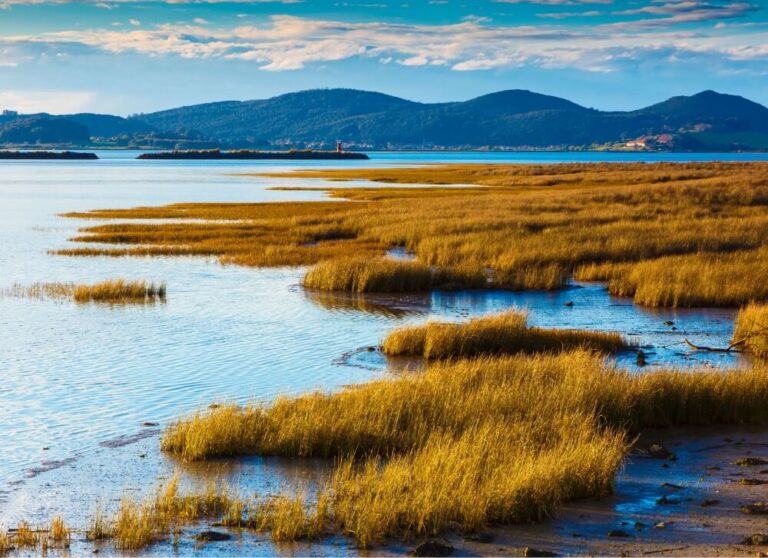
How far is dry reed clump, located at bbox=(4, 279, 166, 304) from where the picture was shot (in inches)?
1240

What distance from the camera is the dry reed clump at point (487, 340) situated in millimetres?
22297

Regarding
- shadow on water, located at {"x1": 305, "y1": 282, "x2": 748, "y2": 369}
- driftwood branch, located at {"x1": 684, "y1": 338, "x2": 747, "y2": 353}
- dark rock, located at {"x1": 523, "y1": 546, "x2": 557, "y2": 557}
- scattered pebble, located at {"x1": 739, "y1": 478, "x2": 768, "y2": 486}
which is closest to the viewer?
dark rock, located at {"x1": 523, "y1": 546, "x2": 557, "y2": 557}

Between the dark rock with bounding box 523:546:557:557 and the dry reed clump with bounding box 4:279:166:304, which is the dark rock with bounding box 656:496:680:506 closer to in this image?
the dark rock with bounding box 523:546:557:557

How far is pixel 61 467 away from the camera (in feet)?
47.1

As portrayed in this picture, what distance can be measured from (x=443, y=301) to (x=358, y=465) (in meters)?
18.1

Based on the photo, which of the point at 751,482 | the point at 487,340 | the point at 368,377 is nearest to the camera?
the point at 751,482

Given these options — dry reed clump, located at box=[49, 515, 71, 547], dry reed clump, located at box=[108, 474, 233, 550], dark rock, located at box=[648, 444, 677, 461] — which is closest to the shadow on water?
dark rock, located at box=[648, 444, 677, 461]

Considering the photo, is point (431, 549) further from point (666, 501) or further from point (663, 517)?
point (666, 501)

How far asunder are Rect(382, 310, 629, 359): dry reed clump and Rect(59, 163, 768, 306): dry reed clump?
8.27 m

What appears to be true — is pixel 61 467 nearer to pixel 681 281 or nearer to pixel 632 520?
pixel 632 520

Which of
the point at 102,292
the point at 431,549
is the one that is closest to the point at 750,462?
the point at 431,549

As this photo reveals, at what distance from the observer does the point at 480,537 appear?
436 inches

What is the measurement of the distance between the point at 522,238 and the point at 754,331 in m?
19.5

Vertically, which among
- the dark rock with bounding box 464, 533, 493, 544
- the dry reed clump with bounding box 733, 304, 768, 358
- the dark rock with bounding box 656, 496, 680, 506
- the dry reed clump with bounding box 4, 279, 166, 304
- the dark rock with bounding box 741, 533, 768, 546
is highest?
the dry reed clump with bounding box 733, 304, 768, 358
